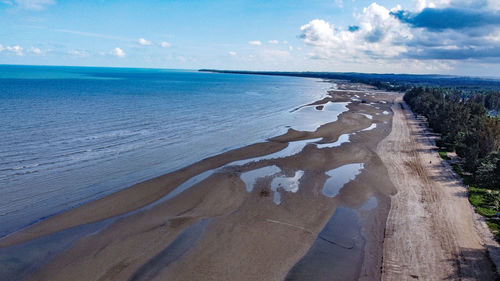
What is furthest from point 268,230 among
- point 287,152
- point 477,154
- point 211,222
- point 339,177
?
point 477,154

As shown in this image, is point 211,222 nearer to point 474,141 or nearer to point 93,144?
point 93,144

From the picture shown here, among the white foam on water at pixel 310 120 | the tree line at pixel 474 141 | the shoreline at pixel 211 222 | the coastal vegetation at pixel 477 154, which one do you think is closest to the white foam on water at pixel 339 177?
the shoreline at pixel 211 222

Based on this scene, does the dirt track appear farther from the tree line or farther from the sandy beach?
the tree line

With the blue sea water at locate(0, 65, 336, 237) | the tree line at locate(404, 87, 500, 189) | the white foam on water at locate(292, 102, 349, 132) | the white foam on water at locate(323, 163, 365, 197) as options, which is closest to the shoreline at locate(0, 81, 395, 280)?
the white foam on water at locate(323, 163, 365, 197)

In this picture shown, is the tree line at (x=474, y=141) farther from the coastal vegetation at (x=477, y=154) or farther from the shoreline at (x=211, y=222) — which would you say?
the shoreline at (x=211, y=222)

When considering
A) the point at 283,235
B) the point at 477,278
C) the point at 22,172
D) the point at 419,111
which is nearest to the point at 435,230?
the point at 477,278

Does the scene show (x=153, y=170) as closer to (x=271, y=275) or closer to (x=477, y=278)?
(x=271, y=275)
